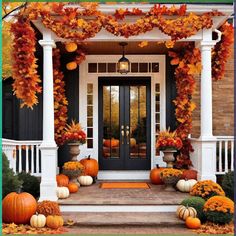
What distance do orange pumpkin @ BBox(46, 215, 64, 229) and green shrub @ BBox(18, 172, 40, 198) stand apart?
1.78 m

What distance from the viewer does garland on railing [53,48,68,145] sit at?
9.57m

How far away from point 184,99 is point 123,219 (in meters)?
3.73

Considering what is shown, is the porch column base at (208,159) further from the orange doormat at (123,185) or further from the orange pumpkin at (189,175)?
the orange doormat at (123,185)

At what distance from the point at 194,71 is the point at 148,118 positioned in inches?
84.1

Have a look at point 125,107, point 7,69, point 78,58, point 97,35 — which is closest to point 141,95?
point 125,107

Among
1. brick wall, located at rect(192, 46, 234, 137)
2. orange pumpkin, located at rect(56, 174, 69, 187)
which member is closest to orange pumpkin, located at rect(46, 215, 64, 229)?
orange pumpkin, located at rect(56, 174, 69, 187)

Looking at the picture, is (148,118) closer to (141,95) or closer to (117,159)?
(141,95)

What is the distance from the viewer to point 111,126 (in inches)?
413

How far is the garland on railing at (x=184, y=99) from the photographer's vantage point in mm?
9586

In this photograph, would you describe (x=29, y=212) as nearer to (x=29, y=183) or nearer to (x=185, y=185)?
(x=29, y=183)

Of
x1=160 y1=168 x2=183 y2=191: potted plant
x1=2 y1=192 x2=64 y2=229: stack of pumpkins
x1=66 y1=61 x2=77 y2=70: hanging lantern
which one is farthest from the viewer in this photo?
x1=66 y1=61 x2=77 y2=70: hanging lantern

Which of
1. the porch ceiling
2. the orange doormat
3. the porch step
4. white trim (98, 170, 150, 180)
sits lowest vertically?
the porch step

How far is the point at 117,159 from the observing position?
34.3 feet

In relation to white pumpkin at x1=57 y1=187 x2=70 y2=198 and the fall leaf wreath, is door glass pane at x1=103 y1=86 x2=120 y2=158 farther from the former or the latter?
white pumpkin at x1=57 y1=187 x2=70 y2=198
